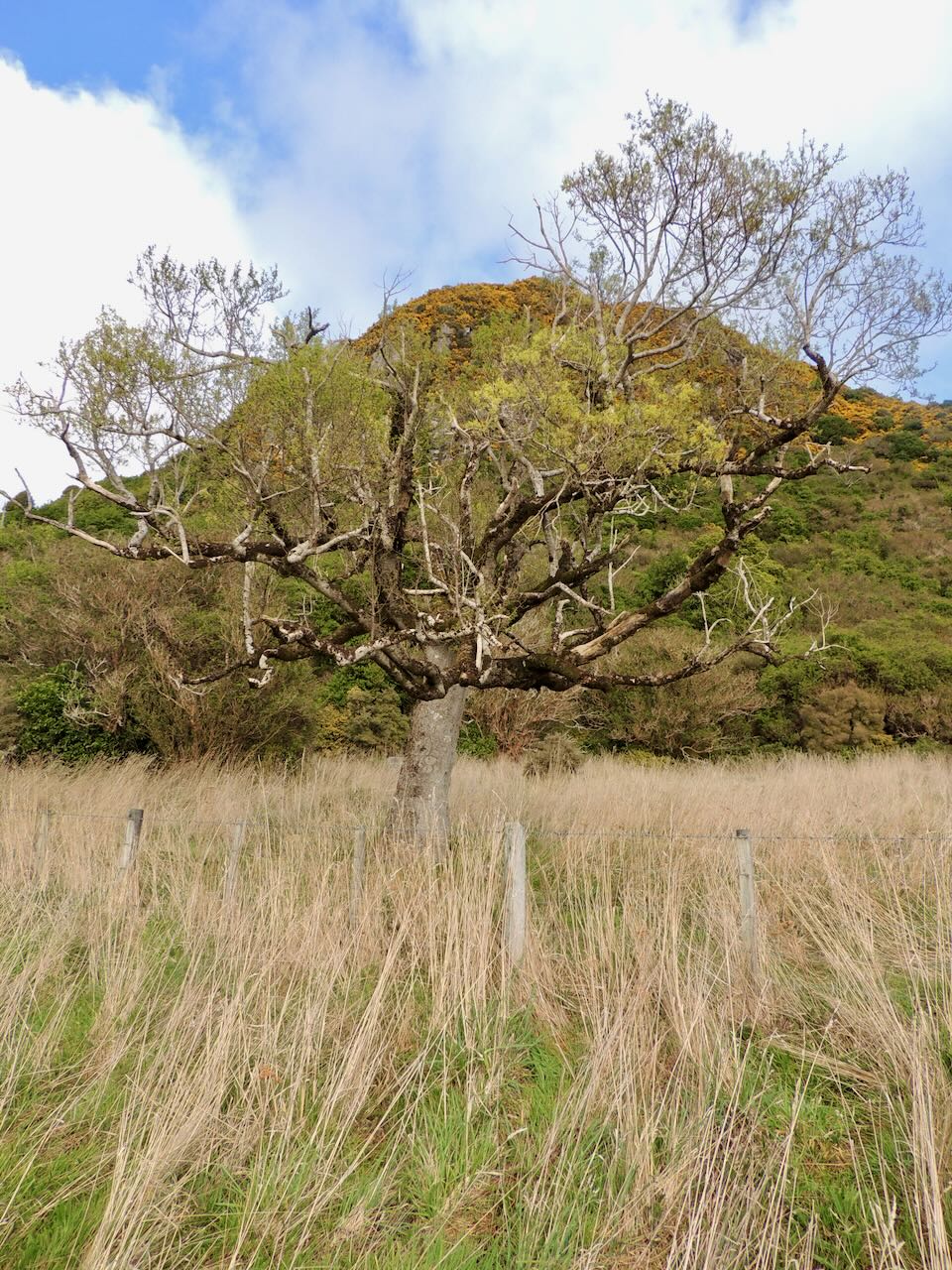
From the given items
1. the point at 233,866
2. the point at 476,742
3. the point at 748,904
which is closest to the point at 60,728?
the point at 476,742

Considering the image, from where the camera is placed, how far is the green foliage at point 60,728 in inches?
436

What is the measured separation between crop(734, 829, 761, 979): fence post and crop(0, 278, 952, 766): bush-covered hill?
3.78 m

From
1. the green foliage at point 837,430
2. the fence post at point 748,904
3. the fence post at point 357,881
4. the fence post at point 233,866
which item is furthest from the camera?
the green foliage at point 837,430

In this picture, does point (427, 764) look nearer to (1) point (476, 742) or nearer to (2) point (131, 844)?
(2) point (131, 844)

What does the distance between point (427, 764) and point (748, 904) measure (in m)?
3.01

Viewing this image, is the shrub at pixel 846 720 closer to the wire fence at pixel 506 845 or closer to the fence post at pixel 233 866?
the wire fence at pixel 506 845

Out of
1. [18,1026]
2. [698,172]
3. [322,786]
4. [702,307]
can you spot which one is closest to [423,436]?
[702,307]

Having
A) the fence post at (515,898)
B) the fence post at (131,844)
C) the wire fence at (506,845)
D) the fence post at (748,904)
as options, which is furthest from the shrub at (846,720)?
the fence post at (131,844)

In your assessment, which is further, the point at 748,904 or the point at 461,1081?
the point at 748,904

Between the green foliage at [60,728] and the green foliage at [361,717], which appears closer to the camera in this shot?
the green foliage at [60,728]

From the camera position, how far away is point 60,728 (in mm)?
11141

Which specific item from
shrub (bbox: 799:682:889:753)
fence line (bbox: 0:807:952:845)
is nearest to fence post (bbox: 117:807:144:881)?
fence line (bbox: 0:807:952:845)

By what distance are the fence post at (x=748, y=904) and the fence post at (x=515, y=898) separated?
111cm

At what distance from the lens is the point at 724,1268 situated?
6.57 feet
